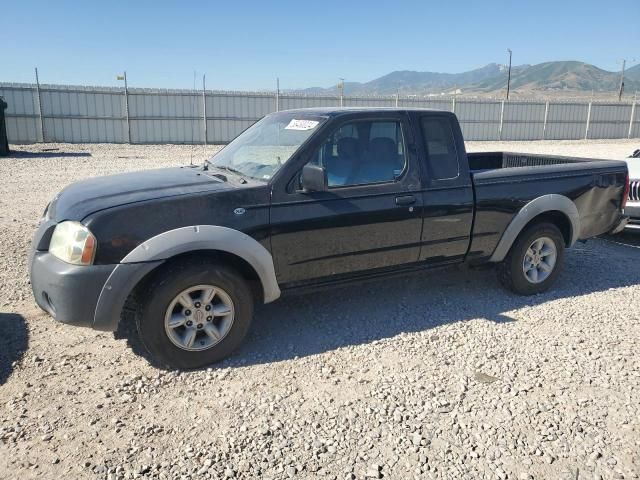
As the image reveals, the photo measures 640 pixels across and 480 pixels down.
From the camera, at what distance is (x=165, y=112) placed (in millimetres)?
23359

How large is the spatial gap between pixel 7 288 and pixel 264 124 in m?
2.94

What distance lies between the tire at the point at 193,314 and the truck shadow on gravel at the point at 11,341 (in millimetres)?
1001

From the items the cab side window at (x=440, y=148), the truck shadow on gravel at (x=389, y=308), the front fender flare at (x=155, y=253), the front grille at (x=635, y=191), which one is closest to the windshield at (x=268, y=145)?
the front fender flare at (x=155, y=253)

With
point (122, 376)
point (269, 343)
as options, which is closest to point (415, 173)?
point (269, 343)

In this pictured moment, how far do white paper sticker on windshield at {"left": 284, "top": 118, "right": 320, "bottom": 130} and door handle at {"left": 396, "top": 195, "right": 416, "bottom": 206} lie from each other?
92cm

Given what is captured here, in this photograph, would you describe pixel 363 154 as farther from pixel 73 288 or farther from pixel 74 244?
pixel 73 288

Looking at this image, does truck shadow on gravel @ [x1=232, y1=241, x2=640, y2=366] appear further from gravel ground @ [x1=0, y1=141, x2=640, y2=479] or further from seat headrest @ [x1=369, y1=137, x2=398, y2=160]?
seat headrest @ [x1=369, y1=137, x2=398, y2=160]

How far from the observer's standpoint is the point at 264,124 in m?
4.97

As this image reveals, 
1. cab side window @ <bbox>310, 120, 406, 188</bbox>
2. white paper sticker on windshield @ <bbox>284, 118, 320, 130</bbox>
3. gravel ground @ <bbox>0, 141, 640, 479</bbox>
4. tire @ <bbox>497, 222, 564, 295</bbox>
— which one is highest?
white paper sticker on windshield @ <bbox>284, 118, 320, 130</bbox>

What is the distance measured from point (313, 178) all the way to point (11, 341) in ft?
8.71

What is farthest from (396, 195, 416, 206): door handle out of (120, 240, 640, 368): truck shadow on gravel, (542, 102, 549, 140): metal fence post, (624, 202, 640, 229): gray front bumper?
(542, 102, 549, 140): metal fence post

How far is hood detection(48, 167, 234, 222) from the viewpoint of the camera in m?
3.70

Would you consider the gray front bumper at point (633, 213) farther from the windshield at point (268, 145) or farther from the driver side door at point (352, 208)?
the windshield at point (268, 145)

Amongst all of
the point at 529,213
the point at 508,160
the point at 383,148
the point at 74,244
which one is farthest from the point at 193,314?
the point at 508,160
